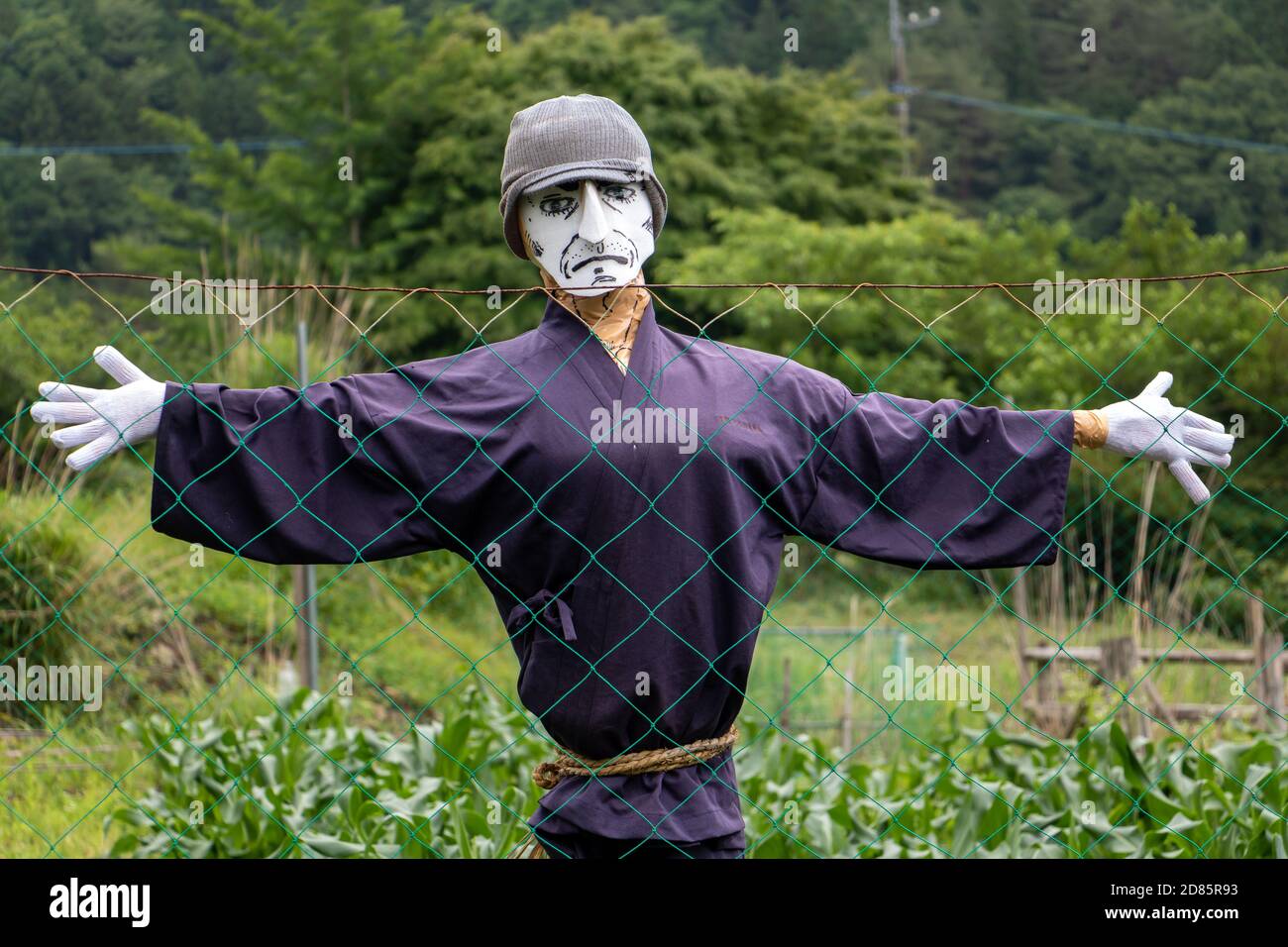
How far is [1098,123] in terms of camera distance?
52.1 feet

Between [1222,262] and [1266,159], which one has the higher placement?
[1266,159]

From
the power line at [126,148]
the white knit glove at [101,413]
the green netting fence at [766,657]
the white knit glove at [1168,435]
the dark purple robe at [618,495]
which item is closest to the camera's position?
the white knit glove at [101,413]

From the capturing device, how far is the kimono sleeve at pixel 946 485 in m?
2.29

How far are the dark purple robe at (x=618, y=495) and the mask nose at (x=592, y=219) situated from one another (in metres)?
0.15

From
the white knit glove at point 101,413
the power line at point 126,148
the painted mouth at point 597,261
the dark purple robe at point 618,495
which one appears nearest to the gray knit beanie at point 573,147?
the painted mouth at point 597,261

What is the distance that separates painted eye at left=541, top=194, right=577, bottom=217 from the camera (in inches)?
90.6

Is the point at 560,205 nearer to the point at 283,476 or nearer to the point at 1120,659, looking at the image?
the point at 283,476

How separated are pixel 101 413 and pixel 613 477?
755mm

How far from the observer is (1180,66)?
16141 mm

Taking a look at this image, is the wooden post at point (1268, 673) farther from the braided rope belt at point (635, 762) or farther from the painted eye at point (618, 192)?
the painted eye at point (618, 192)

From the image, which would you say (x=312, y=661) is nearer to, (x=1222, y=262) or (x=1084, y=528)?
(x=1084, y=528)

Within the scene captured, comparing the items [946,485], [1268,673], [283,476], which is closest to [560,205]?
[283,476]
